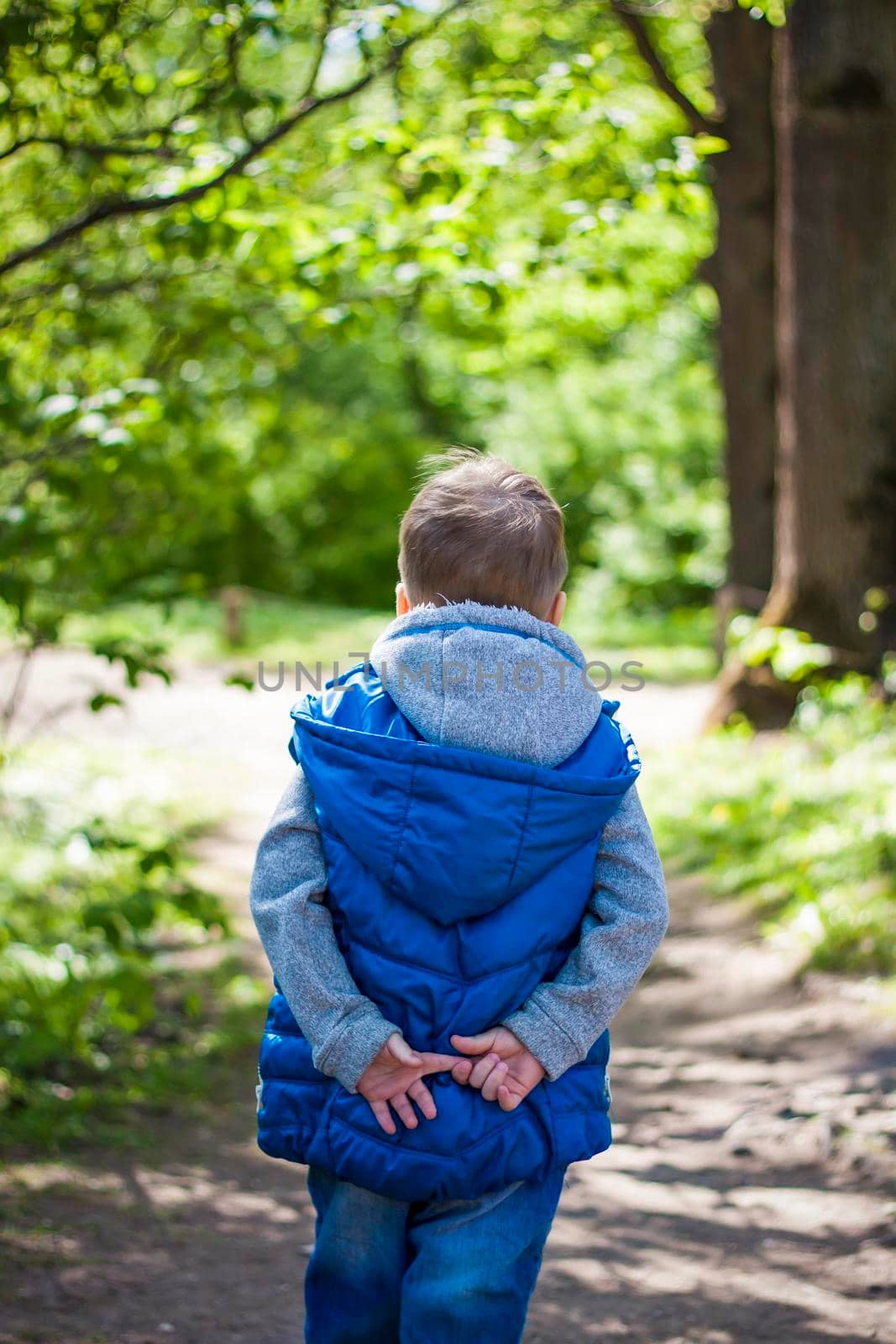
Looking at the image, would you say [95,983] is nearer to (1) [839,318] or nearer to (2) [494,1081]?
(2) [494,1081]

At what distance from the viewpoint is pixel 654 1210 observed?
11.4ft

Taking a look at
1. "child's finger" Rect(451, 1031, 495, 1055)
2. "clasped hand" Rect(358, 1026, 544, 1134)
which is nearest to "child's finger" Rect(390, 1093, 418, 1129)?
"clasped hand" Rect(358, 1026, 544, 1134)

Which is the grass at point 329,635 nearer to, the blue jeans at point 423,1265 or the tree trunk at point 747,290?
the tree trunk at point 747,290

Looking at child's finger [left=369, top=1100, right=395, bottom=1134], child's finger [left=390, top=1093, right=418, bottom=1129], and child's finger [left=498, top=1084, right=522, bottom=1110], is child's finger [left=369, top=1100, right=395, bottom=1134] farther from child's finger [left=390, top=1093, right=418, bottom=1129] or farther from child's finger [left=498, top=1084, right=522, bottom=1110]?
child's finger [left=498, top=1084, right=522, bottom=1110]

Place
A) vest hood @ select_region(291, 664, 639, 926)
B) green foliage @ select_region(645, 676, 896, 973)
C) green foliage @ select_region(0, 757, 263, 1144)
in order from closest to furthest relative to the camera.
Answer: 1. vest hood @ select_region(291, 664, 639, 926)
2. green foliage @ select_region(0, 757, 263, 1144)
3. green foliage @ select_region(645, 676, 896, 973)

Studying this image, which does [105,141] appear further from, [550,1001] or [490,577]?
[550,1001]

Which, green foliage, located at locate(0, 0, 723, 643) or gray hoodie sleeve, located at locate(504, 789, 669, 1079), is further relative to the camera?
green foliage, located at locate(0, 0, 723, 643)

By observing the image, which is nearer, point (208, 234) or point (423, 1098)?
point (423, 1098)

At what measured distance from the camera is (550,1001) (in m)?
1.86

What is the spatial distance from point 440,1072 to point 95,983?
2.44 meters

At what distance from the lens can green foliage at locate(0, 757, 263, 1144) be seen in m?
3.92

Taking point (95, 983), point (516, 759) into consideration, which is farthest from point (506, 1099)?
point (95, 983)

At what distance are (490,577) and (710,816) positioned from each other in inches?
207

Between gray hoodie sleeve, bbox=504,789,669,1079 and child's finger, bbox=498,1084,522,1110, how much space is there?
63mm
